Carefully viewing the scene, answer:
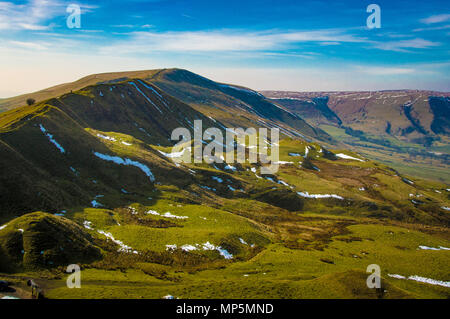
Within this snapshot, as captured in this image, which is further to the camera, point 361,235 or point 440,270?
point 361,235

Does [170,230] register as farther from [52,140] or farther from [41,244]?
[52,140]

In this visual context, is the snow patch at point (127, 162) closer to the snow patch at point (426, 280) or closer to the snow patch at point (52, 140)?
the snow patch at point (52, 140)

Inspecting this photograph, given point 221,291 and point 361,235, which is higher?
point 221,291

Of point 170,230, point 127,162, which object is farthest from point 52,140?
point 170,230

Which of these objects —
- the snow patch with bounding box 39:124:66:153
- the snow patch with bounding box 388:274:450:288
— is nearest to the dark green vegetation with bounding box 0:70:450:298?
the snow patch with bounding box 39:124:66:153

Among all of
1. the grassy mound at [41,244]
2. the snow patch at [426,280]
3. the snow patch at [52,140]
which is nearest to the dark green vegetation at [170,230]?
the grassy mound at [41,244]

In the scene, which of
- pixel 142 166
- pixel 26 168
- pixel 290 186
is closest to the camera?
pixel 26 168
